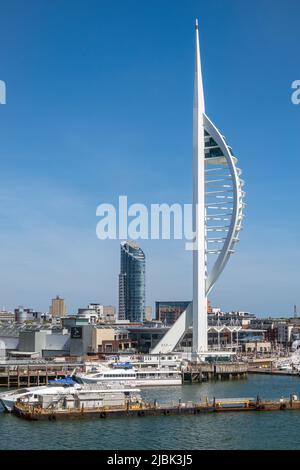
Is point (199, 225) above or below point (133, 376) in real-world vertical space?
above

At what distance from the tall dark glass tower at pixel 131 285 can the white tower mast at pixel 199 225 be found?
71.0 metres

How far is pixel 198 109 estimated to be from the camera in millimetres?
42500

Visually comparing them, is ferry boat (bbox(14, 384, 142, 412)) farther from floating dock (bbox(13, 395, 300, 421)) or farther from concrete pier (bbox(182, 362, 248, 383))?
concrete pier (bbox(182, 362, 248, 383))

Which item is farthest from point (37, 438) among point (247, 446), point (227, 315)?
point (227, 315)

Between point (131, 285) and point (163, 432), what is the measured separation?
9529 cm

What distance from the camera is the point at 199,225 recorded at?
4050cm

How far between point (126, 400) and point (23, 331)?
2605 cm

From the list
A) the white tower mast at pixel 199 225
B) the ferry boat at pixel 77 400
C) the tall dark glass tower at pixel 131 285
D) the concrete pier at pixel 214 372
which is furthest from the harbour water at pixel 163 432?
the tall dark glass tower at pixel 131 285

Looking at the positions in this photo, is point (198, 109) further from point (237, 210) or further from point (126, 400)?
point (126, 400)

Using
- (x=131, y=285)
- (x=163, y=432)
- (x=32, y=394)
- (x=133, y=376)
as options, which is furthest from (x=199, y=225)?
(x=131, y=285)

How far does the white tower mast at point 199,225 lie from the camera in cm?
4056

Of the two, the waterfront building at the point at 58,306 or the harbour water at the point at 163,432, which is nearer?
the harbour water at the point at 163,432

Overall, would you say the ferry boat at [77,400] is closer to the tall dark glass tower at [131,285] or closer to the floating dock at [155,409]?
the floating dock at [155,409]

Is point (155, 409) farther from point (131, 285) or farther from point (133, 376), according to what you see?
point (131, 285)
